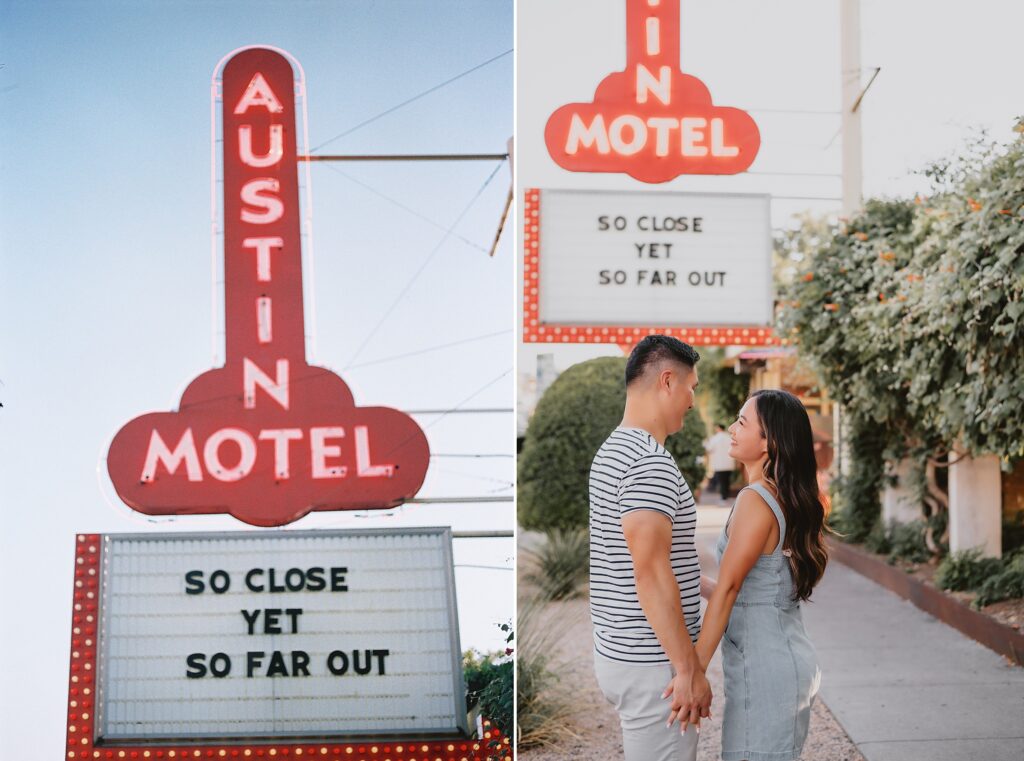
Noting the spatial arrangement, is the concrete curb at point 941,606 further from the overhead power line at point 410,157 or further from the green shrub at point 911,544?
the overhead power line at point 410,157

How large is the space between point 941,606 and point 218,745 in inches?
254

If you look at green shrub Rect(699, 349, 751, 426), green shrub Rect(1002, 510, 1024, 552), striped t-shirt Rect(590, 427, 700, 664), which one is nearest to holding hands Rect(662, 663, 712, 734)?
striped t-shirt Rect(590, 427, 700, 664)

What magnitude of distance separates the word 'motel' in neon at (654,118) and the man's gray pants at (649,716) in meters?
2.77

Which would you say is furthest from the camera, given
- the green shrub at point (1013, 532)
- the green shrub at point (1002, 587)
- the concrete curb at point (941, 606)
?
the green shrub at point (1013, 532)

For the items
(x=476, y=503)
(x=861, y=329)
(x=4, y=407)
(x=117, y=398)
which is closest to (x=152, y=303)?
(x=117, y=398)

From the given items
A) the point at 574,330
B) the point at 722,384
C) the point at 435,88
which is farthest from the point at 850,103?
the point at 722,384

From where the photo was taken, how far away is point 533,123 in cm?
744

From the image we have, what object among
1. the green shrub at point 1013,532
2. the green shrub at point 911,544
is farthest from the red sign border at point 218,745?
the green shrub at point 911,544

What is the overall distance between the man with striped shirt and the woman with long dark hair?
125mm

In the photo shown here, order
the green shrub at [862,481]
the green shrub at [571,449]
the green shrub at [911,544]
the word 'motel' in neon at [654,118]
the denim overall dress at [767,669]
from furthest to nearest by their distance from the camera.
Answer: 1. the green shrub at [862,481]
2. the green shrub at [571,449]
3. the green shrub at [911,544]
4. the word 'motel' in neon at [654,118]
5. the denim overall dress at [767,669]

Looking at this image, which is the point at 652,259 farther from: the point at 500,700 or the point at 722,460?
the point at 722,460

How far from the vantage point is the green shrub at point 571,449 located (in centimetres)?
1153

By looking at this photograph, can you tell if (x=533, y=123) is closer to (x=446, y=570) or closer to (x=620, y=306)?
(x=620, y=306)

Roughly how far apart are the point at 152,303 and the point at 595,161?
2.25 m
